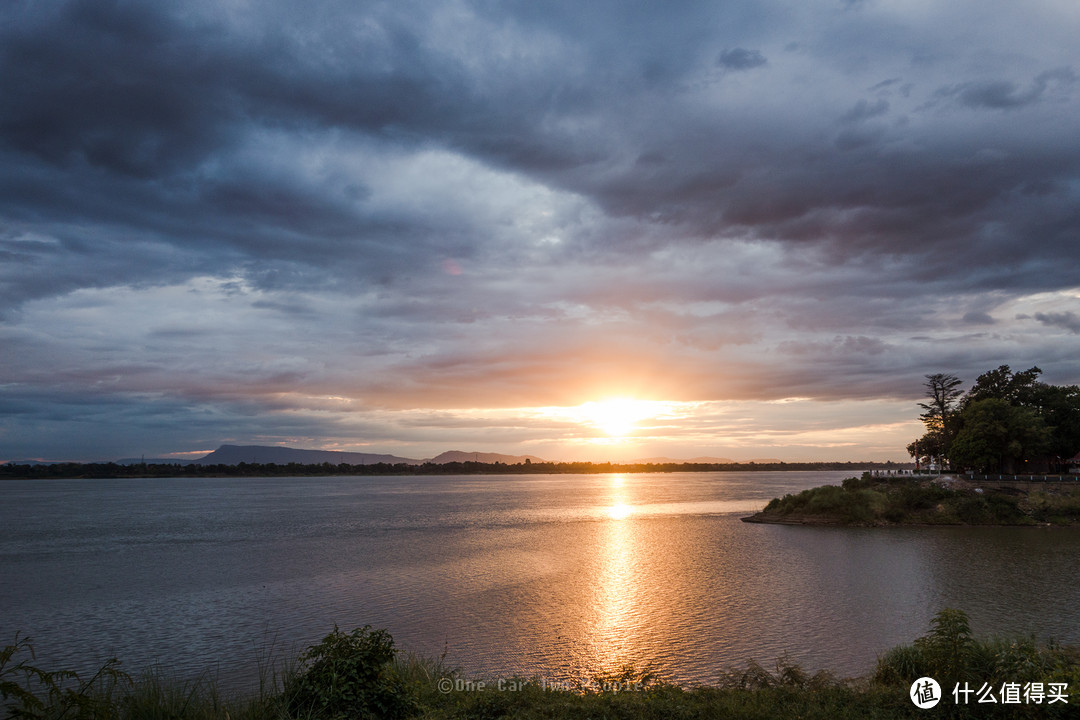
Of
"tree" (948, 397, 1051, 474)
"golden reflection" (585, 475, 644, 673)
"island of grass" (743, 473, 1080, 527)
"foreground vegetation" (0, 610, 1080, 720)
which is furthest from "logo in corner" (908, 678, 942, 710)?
"tree" (948, 397, 1051, 474)

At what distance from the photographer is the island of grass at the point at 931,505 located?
67438mm

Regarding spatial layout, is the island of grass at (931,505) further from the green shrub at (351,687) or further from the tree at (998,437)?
the green shrub at (351,687)

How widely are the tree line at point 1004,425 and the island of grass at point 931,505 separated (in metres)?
7.46

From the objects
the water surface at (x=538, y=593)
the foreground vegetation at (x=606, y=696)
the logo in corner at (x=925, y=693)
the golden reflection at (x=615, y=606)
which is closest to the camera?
the foreground vegetation at (x=606, y=696)

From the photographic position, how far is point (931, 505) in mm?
71875

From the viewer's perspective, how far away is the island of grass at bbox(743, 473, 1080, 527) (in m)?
67.4

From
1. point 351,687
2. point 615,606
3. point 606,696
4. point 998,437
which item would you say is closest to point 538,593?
point 615,606

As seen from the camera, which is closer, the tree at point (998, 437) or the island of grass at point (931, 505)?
the island of grass at point (931, 505)

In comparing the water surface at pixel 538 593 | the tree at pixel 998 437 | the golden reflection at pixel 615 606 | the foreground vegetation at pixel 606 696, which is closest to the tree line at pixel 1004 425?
the tree at pixel 998 437

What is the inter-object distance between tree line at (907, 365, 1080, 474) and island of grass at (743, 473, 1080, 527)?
24.5ft

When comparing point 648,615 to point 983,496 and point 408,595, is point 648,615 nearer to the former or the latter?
point 408,595

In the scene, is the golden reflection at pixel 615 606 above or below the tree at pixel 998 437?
below

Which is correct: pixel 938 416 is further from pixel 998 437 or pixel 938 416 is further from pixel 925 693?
pixel 925 693

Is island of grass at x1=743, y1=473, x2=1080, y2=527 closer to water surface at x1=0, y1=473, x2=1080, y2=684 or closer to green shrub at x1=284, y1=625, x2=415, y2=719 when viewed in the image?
water surface at x1=0, y1=473, x2=1080, y2=684
